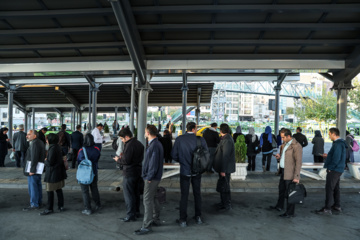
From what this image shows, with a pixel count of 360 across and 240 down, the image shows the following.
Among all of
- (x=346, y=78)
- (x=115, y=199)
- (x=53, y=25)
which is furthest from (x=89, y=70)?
(x=346, y=78)

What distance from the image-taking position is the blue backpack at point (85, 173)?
18.9ft

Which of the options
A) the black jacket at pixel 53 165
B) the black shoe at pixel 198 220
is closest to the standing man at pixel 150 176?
the black shoe at pixel 198 220

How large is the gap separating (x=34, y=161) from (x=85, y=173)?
1.25 m

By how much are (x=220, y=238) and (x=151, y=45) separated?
6.19 metres

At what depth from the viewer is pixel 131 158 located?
17.6 feet

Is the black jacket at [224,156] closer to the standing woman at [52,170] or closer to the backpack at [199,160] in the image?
the backpack at [199,160]

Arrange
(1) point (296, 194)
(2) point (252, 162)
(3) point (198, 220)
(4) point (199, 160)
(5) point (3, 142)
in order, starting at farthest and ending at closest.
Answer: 1. (2) point (252, 162)
2. (5) point (3, 142)
3. (1) point (296, 194)
4. (3) point (198, 220)
5. (4) point (199, 160)

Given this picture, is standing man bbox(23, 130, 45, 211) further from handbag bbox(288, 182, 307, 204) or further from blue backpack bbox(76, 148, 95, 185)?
handbag bbox(288, 182, 307, 204)

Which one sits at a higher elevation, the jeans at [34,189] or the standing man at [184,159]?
the standing man at [184,159]

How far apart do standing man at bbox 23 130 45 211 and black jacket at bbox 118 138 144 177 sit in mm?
1936

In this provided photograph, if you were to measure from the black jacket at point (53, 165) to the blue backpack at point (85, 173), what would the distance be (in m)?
0.46

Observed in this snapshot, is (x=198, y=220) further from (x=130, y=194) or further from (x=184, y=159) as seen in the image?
(x=130, y=194)

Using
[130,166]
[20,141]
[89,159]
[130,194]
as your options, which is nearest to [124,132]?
[130,166]

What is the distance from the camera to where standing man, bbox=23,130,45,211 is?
615cm
